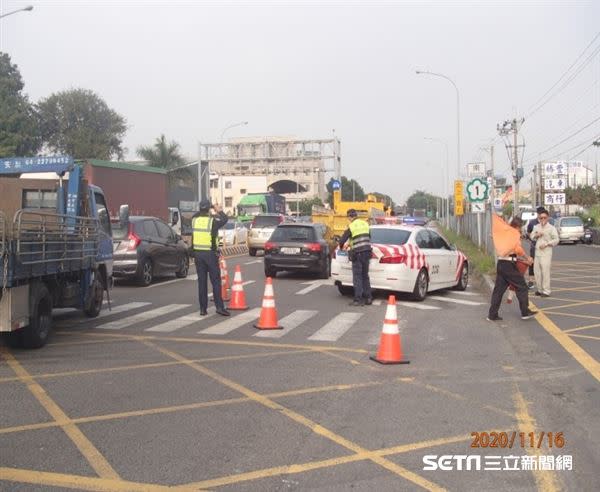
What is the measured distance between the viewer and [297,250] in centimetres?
1853

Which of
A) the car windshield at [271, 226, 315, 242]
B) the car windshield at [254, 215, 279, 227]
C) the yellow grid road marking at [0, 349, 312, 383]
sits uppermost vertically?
the car windshield at [254, 215, 279, 227]

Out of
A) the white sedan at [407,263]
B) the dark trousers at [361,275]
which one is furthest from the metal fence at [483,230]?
the dark trousers at [361,275]

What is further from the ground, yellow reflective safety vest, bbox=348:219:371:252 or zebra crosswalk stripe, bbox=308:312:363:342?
yellow reflective safety vest, bbox=348:219:371:252

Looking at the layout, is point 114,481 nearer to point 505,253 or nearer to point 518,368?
point 518,368

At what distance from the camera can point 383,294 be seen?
15.0 metres

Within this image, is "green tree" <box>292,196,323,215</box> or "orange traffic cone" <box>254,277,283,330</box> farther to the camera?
"green tree" <box>292,196,323,215</box>

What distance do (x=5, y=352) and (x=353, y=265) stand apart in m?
6.57

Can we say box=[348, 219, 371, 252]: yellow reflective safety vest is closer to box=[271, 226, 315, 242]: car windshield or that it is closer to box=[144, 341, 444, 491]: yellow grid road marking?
box=[144, 341, 444, 491]: yellow grid road marking

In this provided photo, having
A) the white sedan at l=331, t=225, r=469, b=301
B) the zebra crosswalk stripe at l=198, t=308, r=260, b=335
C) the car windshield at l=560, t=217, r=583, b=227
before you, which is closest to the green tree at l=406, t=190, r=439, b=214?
the car windshield at l=560, t=217, r=583, b=227

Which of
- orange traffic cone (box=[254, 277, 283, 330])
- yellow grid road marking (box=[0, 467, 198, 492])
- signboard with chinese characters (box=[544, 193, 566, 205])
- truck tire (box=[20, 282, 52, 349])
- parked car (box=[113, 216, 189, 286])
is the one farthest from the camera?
signboard with chinese characters (box=[544, 193, 566, 205])

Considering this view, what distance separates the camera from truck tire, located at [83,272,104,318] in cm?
1106

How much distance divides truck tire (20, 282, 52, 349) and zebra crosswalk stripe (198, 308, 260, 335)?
2128 mm

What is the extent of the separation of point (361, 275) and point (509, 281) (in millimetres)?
3042

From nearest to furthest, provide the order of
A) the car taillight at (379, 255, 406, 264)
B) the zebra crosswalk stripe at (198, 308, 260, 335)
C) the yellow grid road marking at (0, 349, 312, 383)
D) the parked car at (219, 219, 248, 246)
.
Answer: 1. the yellow grid road marking at (0, 349, 312, 383)
2. the zebra crosswalk stripe at (198, 308, 260, 335)
3. the car taillight at (379, 255, 406, 264)
4. the parked car at (219, 219, 248, 246)
